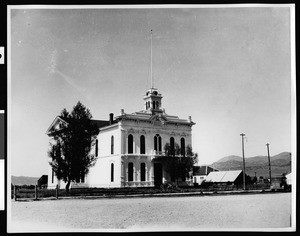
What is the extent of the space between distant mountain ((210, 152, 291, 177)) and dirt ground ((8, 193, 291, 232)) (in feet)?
6.40

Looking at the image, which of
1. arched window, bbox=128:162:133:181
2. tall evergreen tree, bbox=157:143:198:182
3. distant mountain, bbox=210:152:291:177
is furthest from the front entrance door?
distant mountain, bbox=210:152:291:177

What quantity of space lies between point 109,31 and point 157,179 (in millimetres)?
20784

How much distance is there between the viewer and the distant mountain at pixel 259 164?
18.2 metres

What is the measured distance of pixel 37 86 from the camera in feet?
55.2

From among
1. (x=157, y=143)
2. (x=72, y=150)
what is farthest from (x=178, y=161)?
(x=72, y=150)

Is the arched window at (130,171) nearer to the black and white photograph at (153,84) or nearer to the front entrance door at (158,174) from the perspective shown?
the front entrance door at (158,174)

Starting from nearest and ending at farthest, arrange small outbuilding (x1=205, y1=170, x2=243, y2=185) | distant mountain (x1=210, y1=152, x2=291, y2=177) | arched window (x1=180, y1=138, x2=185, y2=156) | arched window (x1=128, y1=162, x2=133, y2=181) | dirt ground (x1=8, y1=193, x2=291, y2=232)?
dirt ground (x1=8, y1=193, x2=291, y2=232) < distant mountain (x1=210, y1=152, x2=291, y2=177) < small outbuilding (x1=205, y1=170, x2=243, y2=185) < arched window (x1=128, y1=162, x2=133, y2=181) < arched window (x1=180, y1=138, x2=185, y2=156)

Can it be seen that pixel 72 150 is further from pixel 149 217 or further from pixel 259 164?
pixel 259 164

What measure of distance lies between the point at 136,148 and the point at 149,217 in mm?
18284

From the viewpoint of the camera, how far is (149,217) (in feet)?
50.8

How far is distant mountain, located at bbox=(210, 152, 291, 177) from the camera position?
18156mm

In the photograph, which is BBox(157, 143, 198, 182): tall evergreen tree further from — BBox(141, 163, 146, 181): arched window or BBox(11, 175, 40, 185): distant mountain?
BBox(11, 175, 40, 185): distant mountain

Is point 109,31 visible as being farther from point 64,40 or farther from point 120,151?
point 120,151

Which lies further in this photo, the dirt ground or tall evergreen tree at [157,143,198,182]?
tall evergreen tree at [157,143,198,182]
